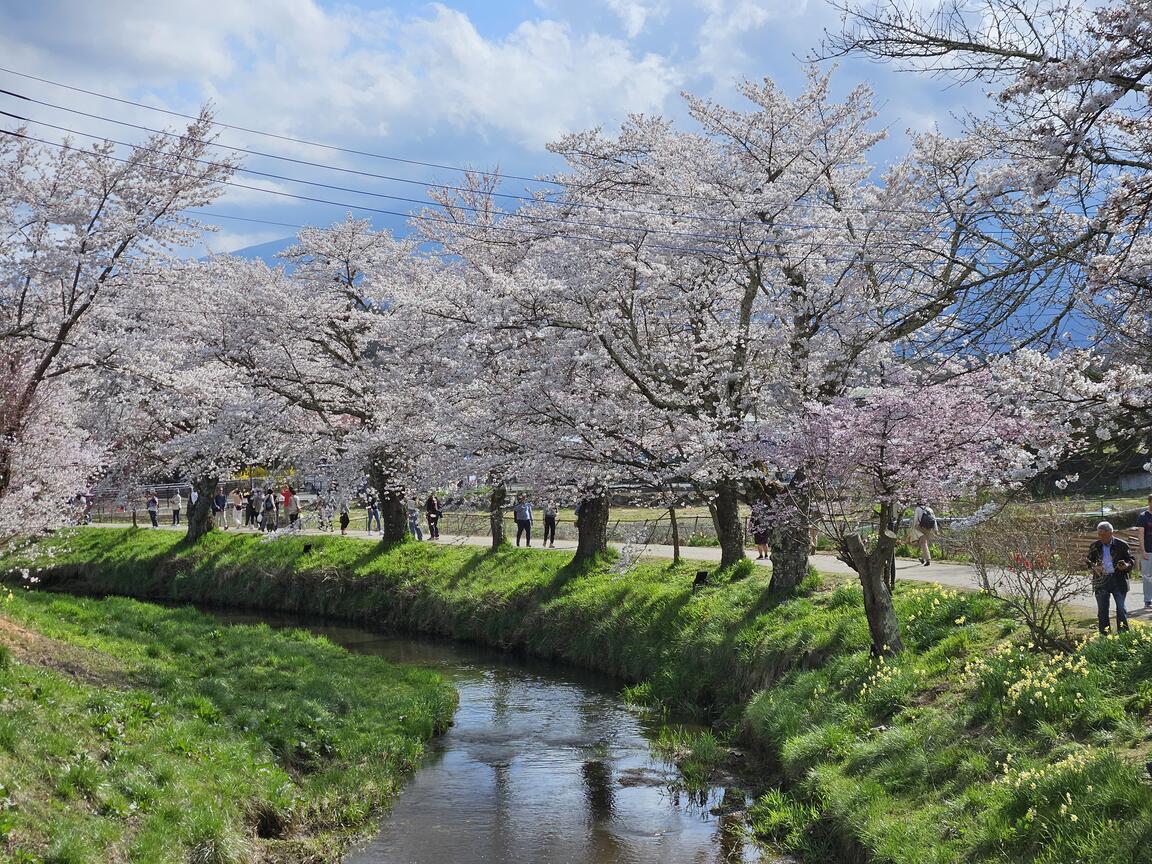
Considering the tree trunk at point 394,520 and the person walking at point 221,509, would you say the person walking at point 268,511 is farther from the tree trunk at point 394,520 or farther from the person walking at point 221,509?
the tree trunk at point 394,520

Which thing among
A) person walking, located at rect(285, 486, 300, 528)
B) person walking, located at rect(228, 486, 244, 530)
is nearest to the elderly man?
person walking, located at rect(285, 486, 300, 528)

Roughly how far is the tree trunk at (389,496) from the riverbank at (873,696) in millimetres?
3347

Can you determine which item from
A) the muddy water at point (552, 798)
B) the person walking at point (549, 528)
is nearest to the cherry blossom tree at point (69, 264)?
the muddy water at point (552, 798)

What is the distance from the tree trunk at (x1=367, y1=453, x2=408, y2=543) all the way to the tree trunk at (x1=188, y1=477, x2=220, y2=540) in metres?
7.38

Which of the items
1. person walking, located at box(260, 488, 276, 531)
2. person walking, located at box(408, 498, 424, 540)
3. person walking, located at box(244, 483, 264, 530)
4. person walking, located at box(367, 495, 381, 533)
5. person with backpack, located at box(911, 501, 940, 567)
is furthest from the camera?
Result: person walking, located at box(244, 483, 264, 530)

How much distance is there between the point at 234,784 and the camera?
34.3ft

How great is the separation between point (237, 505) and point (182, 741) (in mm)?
35141

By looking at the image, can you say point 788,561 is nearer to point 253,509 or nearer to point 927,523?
point 927,523

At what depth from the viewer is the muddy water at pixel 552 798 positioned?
1058 cm

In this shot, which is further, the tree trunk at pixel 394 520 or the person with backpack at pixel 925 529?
the tree trunk at pixel 394 520

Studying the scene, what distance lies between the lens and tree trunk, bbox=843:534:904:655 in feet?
42.2

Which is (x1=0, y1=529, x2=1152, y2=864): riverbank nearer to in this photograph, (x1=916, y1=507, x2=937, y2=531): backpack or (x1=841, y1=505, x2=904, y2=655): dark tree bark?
(x1=841, y1=505, x2=904, y2=655): dark tree bark

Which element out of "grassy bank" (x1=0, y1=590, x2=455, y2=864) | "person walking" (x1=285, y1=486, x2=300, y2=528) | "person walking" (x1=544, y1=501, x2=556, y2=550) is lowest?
"grassy bank" (x1=0, y1=590, x2=455, y2=864)

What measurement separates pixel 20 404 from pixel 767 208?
10776 mm
